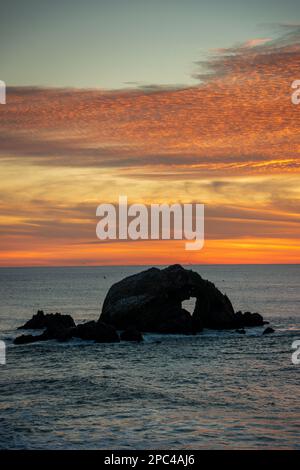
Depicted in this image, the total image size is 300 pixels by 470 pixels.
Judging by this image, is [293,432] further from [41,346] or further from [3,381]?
[41,346]

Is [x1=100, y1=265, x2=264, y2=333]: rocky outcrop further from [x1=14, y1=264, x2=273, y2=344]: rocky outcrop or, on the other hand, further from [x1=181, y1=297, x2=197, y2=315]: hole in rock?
[x1=181, y1=297, x2=197, y2=315]: hole in rock

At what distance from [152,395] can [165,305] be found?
3587 centimetres

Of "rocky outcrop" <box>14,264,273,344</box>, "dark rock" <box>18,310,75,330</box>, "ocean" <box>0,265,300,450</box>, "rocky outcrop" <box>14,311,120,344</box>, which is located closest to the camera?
"ocean" <box>0,265,300,450</box>

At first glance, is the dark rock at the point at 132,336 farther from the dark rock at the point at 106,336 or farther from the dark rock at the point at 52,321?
the dark rock at the point at 52,321

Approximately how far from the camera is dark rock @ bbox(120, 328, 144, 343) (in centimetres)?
6688

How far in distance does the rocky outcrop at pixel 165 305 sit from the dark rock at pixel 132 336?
5799mm

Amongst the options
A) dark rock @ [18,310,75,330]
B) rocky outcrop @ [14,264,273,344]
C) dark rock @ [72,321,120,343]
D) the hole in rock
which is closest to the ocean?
dark rock @ [72,321,120,343]

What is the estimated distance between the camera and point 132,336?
2638 inches

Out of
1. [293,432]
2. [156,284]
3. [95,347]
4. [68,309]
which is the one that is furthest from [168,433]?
[68,309]

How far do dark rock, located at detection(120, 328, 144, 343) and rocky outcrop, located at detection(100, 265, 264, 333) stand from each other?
5.80 meters

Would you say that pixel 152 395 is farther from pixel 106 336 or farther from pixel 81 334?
pixel 81 334

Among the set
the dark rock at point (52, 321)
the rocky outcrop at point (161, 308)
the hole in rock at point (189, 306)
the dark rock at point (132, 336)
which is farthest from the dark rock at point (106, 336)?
the hole in rock at point (189, 306)

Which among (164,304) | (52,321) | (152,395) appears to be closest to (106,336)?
(52,321)
